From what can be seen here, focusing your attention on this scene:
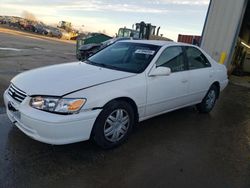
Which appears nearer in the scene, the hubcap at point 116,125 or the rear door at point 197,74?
the hubcap at point 116,125

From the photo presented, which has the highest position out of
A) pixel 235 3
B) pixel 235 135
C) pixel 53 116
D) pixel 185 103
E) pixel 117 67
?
pixel 235 3

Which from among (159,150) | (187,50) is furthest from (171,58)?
(159,150)

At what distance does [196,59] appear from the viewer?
555cm

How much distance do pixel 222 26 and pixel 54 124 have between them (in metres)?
10.1

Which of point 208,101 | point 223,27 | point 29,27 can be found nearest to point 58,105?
point 208,101

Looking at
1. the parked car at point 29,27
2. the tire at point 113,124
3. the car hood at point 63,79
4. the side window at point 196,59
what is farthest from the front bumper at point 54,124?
the parked car at point 29,27

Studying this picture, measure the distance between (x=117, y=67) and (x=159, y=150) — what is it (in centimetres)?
140

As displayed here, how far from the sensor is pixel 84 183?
10.0 feet

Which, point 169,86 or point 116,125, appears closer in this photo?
point 116,125

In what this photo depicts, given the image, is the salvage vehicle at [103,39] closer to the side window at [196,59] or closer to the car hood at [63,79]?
the side window at [196,59]

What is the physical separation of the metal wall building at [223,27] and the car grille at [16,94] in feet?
31.9

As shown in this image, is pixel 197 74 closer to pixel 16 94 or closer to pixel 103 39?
pixel 16 94

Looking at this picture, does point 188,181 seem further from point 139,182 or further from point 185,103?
point 185,103

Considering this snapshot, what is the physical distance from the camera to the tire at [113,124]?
142 inches
